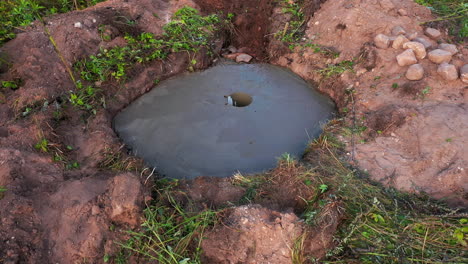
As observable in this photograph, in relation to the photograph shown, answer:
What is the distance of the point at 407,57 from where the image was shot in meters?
3.69

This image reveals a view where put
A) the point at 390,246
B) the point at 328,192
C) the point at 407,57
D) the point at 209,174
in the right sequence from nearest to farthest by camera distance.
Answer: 1. the point at 390,246
2. the point at 328,192
3. the point at 209,174
4. the point at 407,57

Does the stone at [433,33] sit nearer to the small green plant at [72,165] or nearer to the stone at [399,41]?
the stone at [399,41]

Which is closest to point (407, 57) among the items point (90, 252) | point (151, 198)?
point (151, 198)

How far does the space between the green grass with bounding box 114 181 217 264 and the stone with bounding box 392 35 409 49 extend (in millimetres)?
3208

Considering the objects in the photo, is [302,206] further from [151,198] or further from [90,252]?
[90,252]

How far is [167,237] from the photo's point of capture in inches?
94.0

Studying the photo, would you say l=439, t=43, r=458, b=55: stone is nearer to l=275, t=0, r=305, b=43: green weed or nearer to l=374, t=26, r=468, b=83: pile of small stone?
l=374, t=26, r=468, b=83: pile of small stone

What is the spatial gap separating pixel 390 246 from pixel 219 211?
1.27 m

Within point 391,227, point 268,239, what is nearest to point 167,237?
point 268,239

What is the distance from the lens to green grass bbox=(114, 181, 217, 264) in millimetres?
2285

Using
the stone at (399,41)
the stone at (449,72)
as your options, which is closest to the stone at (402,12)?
the stone at (399,41)

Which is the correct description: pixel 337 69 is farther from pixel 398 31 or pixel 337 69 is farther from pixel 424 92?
pixel 424 92

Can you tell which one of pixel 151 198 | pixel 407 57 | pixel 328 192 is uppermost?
pixel 407 57

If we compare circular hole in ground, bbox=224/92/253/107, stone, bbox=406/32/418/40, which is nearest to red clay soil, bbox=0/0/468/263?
stone, bbox=406/32/418/40
